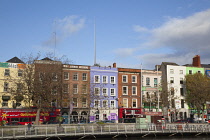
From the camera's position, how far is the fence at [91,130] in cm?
3656

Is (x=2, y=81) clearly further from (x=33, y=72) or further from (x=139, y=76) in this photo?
(x=139, y=76)

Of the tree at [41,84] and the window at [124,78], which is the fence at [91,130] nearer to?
the tree at [41,84]

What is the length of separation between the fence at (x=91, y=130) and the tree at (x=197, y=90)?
2011cm

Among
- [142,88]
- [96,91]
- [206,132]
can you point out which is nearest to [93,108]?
[96,91]

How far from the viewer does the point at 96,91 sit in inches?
2479

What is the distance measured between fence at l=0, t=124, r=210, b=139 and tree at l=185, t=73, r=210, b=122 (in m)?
20.1

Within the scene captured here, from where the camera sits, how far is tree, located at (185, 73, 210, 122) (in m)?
67.8

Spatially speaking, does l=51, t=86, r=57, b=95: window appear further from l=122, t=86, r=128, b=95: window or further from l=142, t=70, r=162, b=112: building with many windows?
l=142, t=70, r=162, b=112: building with many windows

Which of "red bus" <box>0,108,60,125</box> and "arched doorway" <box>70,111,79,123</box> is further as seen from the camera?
"arched doorway" <box>70,111,79,123</box>

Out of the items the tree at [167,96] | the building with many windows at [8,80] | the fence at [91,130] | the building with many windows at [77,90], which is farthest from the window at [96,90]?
the fence at [91,130]

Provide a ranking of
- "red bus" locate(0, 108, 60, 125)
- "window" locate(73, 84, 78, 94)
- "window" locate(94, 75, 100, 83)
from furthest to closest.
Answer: "window" locate(94, 75, 100, 83) < "window" locate(73, 84, 78, 94) < "red bus" locate(0, 108, 60, 125)

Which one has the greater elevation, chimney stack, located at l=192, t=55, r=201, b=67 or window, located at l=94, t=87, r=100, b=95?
chimney stack, located at l=192, t=55, r=201, b=67

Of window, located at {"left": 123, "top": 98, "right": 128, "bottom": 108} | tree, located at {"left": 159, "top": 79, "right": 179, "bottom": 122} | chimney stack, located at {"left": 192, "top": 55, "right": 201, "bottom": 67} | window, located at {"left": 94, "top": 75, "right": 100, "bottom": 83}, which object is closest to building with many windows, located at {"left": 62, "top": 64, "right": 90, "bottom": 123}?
window, located at {"left": 94, "top": 75, "right": 100, "bottom": 83}

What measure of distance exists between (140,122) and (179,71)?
33590mm
